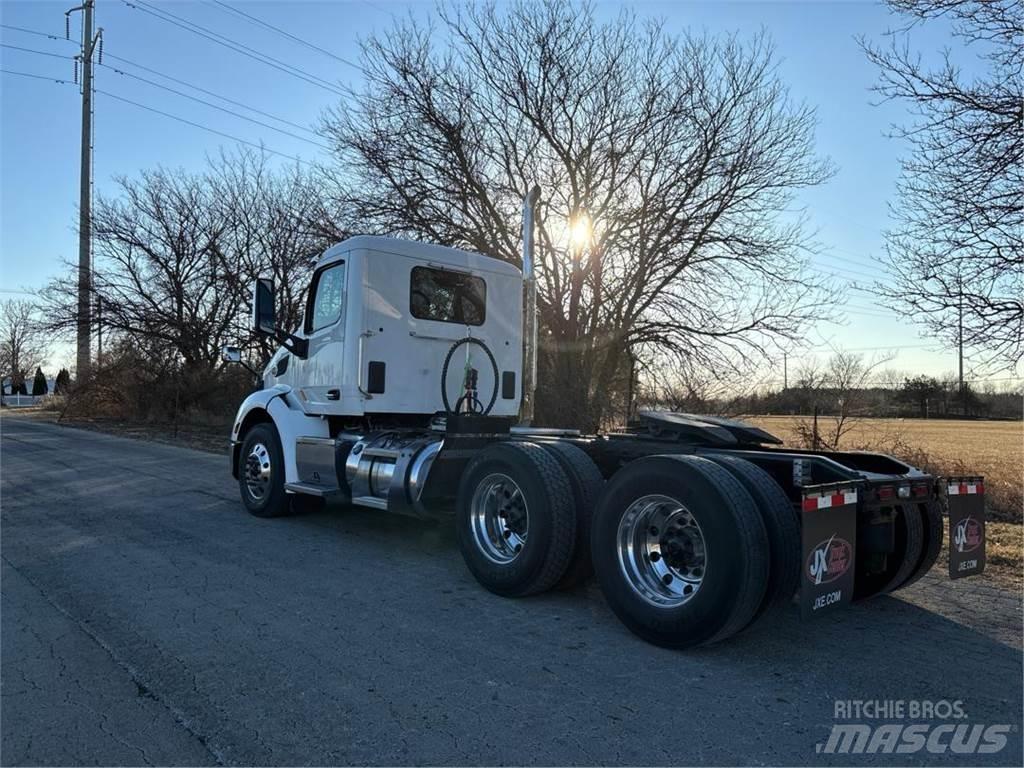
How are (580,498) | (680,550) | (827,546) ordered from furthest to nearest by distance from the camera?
(580,498)
(680,550)
(827,546)

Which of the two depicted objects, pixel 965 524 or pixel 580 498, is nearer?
pixel 965 524

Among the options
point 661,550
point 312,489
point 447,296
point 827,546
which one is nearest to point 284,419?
point 312,489

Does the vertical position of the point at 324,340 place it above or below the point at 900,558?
above

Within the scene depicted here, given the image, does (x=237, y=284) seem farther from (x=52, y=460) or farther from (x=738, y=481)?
(x=738, y=481)

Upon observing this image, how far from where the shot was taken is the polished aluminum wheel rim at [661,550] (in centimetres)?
419

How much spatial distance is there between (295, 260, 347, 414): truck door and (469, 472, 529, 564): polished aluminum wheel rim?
247 centimetres

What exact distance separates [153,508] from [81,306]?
23431 millimetres

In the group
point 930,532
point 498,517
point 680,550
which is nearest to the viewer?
point 680,550

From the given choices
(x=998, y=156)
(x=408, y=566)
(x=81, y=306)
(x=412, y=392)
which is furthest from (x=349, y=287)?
(x=81, y=306)

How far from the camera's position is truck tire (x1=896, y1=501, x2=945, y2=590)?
4773 millimetres

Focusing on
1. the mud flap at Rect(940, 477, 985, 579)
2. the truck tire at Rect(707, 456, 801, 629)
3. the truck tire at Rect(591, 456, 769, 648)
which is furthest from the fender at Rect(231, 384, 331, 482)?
the mud flap at Rect(940, 477, 985, 579)

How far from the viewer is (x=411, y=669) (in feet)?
12.5

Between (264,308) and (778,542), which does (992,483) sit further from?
(264,308)

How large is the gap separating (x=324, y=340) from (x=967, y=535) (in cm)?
595
